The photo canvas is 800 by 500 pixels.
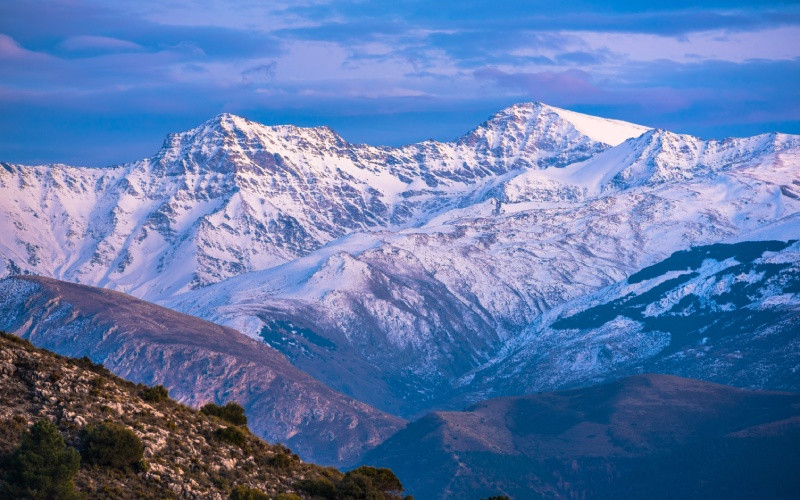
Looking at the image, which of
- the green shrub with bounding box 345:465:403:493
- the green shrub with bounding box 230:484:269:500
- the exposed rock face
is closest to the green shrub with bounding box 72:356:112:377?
the exposed rock face

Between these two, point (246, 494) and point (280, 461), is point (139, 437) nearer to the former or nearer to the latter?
point (246, 494)

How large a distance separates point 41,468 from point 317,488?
21.5m

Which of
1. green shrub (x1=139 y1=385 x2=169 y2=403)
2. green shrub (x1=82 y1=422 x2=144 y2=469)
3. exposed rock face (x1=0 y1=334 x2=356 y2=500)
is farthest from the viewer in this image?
green shrub (x1=139 y1=385 x2=169 y2=403)

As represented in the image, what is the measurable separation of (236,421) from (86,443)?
1080 inches

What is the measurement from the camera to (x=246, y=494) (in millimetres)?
79875

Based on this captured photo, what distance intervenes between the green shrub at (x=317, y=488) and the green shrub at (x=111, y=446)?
40.3ft

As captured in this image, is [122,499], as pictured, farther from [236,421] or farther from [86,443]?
[236,421]

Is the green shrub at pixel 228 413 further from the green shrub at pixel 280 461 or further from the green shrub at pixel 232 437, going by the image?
the green shrub at pixel 232 437

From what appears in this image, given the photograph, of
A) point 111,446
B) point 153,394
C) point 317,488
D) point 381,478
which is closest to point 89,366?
point 153,394

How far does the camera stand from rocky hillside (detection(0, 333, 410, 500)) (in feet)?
254

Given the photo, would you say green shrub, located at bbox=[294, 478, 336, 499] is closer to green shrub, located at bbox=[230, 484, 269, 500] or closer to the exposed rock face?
the exposed rock face

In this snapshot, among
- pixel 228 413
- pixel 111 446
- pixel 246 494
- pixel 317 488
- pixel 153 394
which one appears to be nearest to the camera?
pixel 111 446

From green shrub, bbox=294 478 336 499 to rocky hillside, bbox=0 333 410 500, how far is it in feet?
0.46

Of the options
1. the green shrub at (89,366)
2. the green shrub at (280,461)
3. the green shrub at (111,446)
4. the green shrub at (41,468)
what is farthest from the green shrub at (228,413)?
the green shrub at (41,468)
